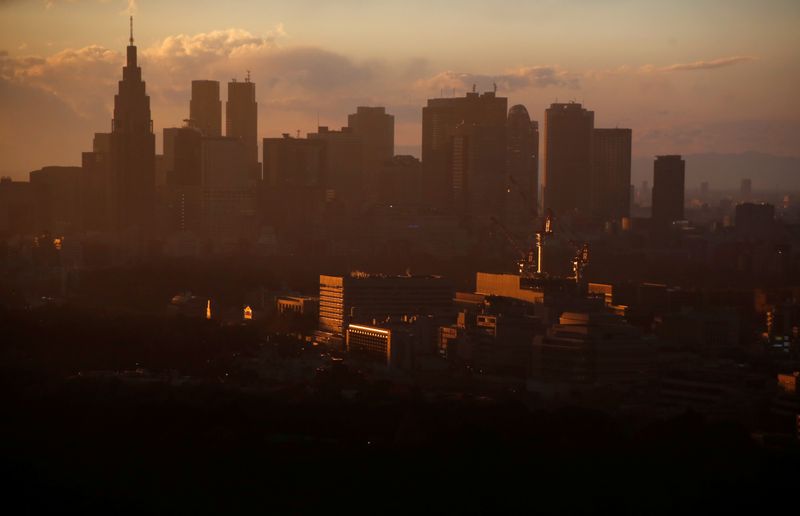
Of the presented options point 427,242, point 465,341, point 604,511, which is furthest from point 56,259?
point 604,511

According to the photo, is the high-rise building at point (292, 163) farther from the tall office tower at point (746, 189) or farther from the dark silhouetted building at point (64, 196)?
the tall office tower at point (746, 189)

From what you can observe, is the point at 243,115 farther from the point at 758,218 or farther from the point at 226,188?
the point at 758,218

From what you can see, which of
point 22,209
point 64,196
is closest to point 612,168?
point 64,196

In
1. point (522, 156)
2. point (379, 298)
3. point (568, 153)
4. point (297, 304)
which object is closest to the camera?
point (379, 298)

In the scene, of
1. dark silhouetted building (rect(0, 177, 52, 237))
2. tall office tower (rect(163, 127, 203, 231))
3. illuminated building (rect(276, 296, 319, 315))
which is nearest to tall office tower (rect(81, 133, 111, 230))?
dark silhouetted building (rect(0, 177, 52, 237))

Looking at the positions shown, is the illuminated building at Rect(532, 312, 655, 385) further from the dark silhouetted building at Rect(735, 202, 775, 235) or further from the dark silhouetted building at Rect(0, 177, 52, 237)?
the dark silhouetted building at Rect(735, 202, 775, 235)

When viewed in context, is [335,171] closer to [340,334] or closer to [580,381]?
[340,334]
